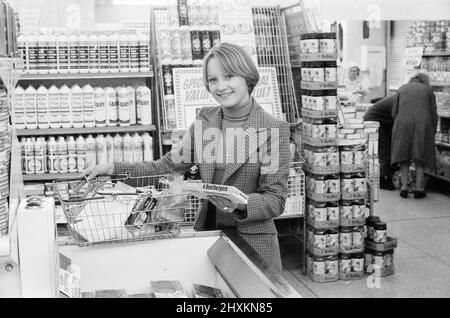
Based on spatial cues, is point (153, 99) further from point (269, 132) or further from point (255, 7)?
point (269, 132)

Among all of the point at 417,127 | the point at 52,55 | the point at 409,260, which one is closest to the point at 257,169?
the point at 52,55

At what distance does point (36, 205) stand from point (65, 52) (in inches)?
142

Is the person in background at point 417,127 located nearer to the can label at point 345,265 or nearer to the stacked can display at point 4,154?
the can label at point 345,265

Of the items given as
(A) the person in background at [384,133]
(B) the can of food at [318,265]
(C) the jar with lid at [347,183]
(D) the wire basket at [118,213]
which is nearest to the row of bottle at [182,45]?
(C) the jar with lid at [347,183]

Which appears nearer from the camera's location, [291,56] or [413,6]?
[291,56]

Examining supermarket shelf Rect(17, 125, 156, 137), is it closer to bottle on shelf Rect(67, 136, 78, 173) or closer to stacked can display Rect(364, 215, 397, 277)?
bottle on shelf Rect(67, 136, 78, 173)

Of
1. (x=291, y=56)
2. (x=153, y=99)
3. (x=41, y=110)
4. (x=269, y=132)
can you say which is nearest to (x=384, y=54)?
(x=291, y=56)

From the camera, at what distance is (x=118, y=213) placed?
2166 mm

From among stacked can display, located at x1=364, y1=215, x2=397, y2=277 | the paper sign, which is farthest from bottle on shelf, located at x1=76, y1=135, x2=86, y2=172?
the paper sign

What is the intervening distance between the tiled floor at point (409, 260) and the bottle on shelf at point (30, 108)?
2404 mm

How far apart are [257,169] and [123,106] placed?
2.72 meters

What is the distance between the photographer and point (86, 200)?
6.95 feet

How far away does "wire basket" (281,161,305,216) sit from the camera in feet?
16.7

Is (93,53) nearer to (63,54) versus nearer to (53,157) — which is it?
(63,54)
